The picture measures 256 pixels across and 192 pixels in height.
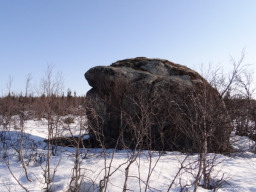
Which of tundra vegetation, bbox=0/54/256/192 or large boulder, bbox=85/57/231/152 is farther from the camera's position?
large boulder, bbox=85/57/231/152

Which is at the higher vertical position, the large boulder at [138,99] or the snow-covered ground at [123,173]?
the large boulder at [138,99]

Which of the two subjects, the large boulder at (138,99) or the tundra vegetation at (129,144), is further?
the large boulder at (138,99)

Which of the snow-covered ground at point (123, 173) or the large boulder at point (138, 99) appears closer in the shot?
the snow-covered ground at point (123, 173)

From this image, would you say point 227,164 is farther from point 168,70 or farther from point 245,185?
point 168,70

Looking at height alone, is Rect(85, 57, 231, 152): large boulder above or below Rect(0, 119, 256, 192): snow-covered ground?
above

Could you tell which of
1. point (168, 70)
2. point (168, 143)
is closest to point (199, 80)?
point (168, 70)

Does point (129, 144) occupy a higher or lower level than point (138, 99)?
lower

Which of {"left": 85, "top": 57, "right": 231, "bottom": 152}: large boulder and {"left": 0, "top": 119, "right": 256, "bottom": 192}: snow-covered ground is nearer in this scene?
{"left": 0, "top": 119, "right": 256, "bottom": 192}: snow-covered ground

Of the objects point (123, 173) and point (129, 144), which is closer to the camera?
point (123, 173)

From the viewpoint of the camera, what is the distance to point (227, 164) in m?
5.83

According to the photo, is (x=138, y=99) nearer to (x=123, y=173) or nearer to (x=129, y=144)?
(x=129, y=144)

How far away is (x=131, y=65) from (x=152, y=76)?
127 centimetres

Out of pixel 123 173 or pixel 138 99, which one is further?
pixel 138 99

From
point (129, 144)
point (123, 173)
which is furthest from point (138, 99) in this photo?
point (123, 173)
